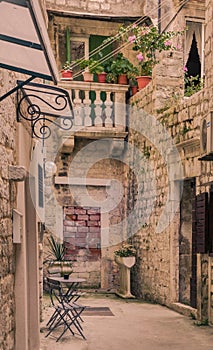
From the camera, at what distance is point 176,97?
928 centimetres

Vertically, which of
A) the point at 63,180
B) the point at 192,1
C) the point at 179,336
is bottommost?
the point at 179,336

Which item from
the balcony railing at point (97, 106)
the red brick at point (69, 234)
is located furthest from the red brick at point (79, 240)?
the balcony railing at point (97, 106)

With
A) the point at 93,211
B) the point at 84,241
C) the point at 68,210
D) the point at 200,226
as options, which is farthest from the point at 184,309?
the point at 68,210

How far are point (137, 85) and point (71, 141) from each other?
2049 millimetres

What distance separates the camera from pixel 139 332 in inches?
277

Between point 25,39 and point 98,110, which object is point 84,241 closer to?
point 98,110

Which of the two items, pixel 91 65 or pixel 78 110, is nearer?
pixel 78 110

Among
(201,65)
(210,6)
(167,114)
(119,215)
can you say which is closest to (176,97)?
(167,114)

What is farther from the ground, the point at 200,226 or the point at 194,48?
the point at 194,48

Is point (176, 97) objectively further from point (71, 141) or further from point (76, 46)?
point (76, 46)

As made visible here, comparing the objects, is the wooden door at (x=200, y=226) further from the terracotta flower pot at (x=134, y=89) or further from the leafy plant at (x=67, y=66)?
the leafy plant at (x=67, y=66)

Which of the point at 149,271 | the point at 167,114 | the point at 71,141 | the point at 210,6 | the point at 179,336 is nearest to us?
the point at 179,336

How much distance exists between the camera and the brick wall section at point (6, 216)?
11.5ft

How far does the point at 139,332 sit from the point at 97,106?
574 cm
